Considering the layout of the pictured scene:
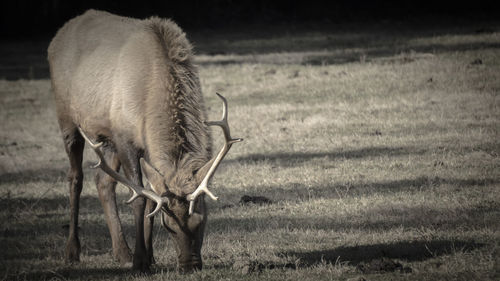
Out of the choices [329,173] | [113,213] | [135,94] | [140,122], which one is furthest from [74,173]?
[329,173]

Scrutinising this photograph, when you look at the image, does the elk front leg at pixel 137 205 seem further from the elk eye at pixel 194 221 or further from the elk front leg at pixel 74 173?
the elk front leg at pixel 74 173

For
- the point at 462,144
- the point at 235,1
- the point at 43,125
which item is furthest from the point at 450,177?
the point at 235,1

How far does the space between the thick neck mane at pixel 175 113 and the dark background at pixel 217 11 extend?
78.3 ft

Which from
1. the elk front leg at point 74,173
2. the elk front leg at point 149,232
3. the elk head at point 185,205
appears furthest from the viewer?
the elk front leg at point 74,173

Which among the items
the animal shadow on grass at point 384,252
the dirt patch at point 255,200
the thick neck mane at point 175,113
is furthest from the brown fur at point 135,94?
the dirt patch at point 255,200

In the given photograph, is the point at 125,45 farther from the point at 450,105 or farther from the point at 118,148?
the point at 450,105

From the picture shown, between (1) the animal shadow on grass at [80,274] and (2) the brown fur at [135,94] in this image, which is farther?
(1) the animal shadow on grass at [80,274]

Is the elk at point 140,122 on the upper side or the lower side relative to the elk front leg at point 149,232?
upper

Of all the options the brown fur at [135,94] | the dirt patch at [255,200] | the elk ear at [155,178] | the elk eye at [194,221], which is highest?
the brown fur at [135,94]

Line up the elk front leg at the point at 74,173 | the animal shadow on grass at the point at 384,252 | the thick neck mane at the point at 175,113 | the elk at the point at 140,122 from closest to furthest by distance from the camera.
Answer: the elk at the point at 140,122 < the thick neck mane at the point at 175,113 < the animal shadow on grass at the point at 384,252 < the elk front leg at the point at 74,173

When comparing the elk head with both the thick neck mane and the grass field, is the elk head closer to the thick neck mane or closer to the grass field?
the thick neck mane

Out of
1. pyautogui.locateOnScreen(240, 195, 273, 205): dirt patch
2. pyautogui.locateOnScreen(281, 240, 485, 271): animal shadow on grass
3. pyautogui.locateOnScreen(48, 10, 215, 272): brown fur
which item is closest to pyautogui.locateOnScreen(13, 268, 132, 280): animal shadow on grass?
pyautogui.locateOnScreen(48, 10, 215, 272): brown fur

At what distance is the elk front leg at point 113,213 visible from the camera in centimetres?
866

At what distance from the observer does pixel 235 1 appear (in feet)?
121
